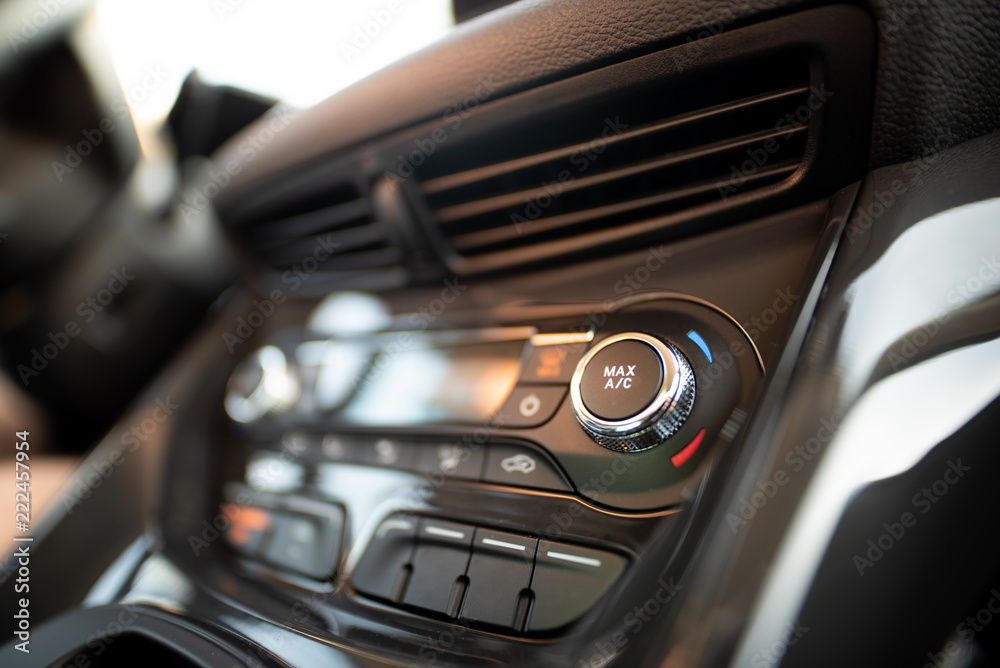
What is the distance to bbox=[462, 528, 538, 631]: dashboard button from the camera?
1.58 ft

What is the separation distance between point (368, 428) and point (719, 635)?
504 millimetres

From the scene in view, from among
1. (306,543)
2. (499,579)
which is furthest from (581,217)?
(306,543)

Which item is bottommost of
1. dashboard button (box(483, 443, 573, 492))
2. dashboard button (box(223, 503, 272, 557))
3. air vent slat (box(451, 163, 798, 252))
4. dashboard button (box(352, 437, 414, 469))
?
dashboard button (box(223, 503, 272, 557))

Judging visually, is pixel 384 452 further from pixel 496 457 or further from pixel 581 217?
pixel 581 217

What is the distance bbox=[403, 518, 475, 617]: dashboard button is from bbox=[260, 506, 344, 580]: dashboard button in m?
0.13

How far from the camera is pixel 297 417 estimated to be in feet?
2.63

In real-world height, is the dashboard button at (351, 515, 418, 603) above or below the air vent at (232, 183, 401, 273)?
below

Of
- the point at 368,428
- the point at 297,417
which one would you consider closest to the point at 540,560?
the point at 368,428

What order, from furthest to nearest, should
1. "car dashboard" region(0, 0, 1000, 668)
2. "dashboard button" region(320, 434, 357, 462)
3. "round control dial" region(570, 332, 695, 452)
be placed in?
"dashboard button" region(320, 434, 357, 462), "round control dial" region(570, 332, 695, 452), "car dashboard" region(0, 0, 1000, 668)

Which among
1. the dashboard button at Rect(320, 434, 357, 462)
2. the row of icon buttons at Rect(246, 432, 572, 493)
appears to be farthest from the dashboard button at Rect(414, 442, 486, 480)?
the dashboard button at Rect(320, 434, 357, 462)

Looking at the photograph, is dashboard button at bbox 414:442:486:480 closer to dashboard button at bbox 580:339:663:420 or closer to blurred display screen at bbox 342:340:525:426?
blurred display screen at bbox 342:340:525:426

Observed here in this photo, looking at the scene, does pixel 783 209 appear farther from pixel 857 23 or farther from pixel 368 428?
pixel 368 428

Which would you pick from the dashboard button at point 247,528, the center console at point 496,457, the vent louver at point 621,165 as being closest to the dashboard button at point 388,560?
the center console at point 496,457

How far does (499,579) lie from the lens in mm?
497
